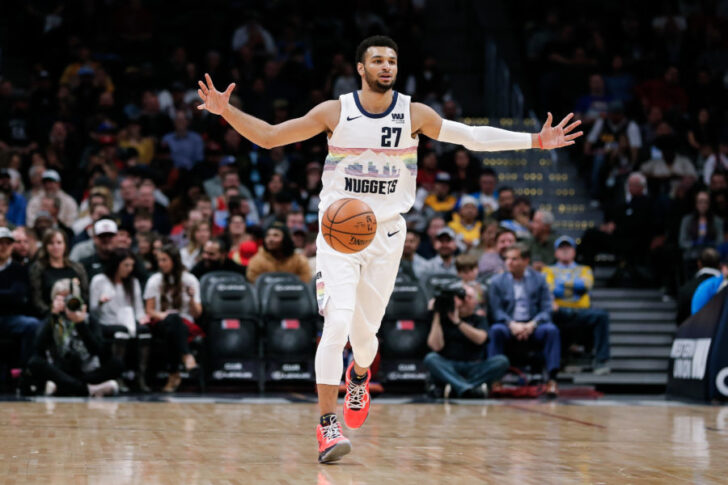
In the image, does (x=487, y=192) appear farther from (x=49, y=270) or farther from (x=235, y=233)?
(x=49, y=270)

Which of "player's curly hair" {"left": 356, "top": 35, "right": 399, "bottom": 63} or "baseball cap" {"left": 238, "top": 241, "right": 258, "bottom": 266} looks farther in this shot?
"baseball cap" {"left": 238, "top": 241, "right": 258, "bottom": 266}

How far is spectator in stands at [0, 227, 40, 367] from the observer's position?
42.8ft

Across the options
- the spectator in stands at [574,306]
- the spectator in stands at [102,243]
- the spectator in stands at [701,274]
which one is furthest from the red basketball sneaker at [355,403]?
the spectator in stands at [701,274]

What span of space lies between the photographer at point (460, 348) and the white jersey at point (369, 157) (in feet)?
18.7

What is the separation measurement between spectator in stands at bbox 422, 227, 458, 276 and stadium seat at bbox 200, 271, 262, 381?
8.13ft

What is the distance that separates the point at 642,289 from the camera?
1675cm

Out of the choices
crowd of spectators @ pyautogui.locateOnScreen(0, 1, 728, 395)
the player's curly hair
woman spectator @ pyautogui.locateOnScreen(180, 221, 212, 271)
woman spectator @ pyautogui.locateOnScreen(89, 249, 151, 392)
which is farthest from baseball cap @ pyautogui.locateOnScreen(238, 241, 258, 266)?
the player's curly hair

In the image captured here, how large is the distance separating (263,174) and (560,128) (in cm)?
1079

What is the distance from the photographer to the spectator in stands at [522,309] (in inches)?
533

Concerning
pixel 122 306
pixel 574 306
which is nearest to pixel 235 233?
pixel 122 306

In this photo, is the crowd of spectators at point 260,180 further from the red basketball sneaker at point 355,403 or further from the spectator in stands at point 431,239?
the red basketball sneaker at point 355,403

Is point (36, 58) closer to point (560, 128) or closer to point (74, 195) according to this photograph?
point (74, 195)

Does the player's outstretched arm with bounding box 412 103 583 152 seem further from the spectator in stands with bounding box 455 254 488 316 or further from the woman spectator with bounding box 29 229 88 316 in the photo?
the woman spectator with bounding box 29 229 88 316

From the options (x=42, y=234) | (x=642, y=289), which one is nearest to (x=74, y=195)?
(x=42, y=234)
